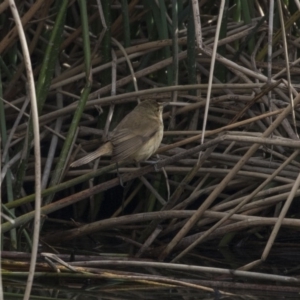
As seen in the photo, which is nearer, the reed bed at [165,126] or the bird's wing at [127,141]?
the reed bed at [165,126]

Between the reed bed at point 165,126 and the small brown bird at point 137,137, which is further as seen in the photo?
the small brown bird at point 137,137

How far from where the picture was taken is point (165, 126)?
5863 millimetres

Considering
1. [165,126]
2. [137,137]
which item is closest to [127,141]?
[137,137]

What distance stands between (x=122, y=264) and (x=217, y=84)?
1.49m

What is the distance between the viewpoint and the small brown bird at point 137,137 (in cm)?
506

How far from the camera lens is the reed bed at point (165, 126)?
4781 mm

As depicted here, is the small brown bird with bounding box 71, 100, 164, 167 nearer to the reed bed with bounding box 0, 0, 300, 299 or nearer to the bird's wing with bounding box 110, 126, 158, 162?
the bird's wing with bounding box 110, 126, 158, 162

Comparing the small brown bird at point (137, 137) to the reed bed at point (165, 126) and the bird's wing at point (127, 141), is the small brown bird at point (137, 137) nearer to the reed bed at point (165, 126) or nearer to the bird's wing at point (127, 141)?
the bird's wing at point (127, 141)

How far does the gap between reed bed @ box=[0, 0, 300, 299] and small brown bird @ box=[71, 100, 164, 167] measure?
0.13 meters

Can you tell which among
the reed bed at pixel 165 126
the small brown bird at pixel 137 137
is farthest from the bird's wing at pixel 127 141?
the reed bed at pixel 165 126

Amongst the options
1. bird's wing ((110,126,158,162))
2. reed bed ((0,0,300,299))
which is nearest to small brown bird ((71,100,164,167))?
bird's wing ((110,126,158,162))

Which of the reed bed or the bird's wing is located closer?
the reed bed

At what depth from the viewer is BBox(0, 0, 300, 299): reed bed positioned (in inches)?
188

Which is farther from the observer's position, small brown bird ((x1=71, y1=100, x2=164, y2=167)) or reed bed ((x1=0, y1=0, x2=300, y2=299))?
small brown bird ((x1=71, y1=100, x2=164, y2=167))
